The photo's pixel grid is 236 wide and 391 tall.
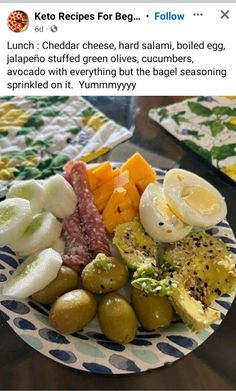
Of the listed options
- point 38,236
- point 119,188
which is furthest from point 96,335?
Result: point 119,188

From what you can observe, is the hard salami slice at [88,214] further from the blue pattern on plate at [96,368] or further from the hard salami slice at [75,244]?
the blue pattern on plate at [96,368]

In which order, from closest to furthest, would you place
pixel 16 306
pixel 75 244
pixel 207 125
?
pixel 16 306
pixel 75 244
pixel 207 125

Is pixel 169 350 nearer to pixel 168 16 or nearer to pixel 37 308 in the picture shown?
pixel 37 308

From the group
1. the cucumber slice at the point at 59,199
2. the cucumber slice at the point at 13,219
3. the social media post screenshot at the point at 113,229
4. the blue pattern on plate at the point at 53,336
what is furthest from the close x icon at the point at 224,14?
the blue pattern on plate at the point at 53,336

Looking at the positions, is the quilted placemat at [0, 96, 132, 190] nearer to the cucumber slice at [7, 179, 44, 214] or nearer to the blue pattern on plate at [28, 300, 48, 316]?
the cucumber slice at [7, 179, 44, 214]

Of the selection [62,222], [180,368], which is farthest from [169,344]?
[62,222]

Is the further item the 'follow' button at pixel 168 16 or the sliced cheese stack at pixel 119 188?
the 'follow' button at pixel 168 16

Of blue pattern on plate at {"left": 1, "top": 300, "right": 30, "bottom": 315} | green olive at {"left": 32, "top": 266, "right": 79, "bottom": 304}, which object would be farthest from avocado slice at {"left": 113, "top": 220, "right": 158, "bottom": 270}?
blue pattern on plate at {"left": 1, "top": 300, "right": 30, "bottom": 315}
